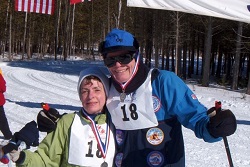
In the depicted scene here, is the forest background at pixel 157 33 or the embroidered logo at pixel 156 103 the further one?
the forest background at pixel 157 33

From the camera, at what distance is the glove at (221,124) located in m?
2.08

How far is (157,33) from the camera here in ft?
99.8

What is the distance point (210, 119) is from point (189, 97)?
246 mm

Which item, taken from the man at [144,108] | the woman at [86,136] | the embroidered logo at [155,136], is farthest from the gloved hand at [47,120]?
the embroidered logo at [155,136]

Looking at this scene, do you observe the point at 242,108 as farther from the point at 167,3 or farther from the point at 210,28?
the point at 210,28

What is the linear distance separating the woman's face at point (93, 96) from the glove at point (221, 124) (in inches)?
27.8

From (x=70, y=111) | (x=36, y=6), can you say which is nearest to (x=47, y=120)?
(x=70, y=111)

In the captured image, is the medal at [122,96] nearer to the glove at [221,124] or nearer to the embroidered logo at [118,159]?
the embroidered logo at [118,159]

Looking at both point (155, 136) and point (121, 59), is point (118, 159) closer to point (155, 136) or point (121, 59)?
point (155, 136)

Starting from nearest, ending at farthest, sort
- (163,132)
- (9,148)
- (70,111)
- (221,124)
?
1. (221,124)
2. (9,148)
3. (163,132)
4. (70,111)

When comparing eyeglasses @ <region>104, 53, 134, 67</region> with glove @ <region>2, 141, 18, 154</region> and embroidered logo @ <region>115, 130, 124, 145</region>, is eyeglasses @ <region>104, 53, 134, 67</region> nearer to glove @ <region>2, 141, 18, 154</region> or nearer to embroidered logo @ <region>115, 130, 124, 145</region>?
embroidered logo @ <region>115, 130, 124, 145</region>

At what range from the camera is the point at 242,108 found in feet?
41.4

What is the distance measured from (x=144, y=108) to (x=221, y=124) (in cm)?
50

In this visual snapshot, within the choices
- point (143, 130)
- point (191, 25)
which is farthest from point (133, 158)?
point (191, 25)
